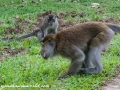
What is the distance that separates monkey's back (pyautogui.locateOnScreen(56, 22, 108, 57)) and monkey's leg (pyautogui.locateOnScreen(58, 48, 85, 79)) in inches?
4.8

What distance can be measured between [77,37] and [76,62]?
55 centimetres

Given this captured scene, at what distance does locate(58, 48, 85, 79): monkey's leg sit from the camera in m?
7.46

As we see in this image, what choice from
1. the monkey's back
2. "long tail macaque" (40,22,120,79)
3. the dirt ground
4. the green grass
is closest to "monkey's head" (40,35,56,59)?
"long tail macaque" (40,22,120,79)

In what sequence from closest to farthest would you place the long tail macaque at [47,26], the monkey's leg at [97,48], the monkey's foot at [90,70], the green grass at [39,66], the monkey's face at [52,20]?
the green grass at [39,66] < the monkey's leg at [97,48] < the monkey's foot at [90,70] < the long tail macaque at [47,26] < the monkey's face at [52,20]

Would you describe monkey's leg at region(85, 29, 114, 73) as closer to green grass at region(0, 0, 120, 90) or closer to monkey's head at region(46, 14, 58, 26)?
green grass at region(0, 0, 120, 90)

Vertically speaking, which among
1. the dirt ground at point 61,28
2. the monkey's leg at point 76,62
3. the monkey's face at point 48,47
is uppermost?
the monkey's face at point 48,47

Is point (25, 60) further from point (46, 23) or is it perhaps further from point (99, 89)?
point (46, 23)

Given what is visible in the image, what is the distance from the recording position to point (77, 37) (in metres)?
7.66

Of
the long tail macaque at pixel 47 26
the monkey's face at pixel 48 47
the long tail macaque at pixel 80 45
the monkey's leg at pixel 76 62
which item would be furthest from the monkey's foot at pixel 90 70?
the long tail macaque at pixel 47 26

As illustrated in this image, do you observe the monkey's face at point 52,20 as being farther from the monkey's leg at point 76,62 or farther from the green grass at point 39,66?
the monkey's leg at point 76,62

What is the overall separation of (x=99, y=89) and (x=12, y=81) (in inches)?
67.8

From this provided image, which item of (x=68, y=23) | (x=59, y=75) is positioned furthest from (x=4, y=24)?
(x=59, y=75)

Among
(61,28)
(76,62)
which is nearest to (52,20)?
(61,28)

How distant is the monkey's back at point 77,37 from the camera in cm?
755
